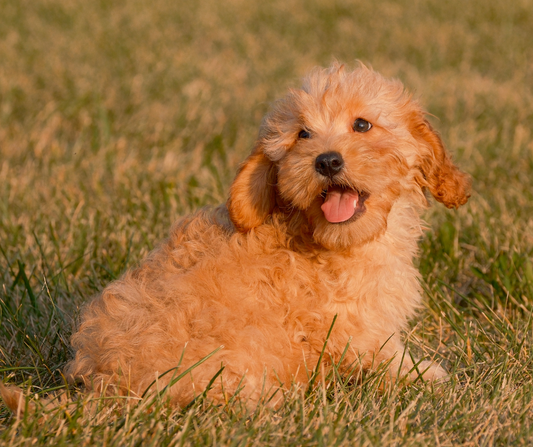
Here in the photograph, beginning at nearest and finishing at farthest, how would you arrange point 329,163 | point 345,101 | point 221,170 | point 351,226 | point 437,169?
point 329,163, point 351,226, point 345,101, point 437,169, point 221,170

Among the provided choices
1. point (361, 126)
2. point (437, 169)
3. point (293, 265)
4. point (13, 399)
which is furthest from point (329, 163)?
point (13, 399)

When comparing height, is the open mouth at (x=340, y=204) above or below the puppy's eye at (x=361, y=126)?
below

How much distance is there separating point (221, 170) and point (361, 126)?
366 centimetres

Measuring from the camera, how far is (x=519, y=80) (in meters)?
9.75

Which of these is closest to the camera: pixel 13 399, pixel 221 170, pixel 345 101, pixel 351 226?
pixel 13 399

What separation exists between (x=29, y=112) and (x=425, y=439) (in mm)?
Answer: 6646

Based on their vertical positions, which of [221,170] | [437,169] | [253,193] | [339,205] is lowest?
[221,170]

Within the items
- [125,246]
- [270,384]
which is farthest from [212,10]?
[270,384]

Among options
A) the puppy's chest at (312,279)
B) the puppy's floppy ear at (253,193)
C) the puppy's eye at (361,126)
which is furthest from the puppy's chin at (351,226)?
the puppy's eye at (361,126)

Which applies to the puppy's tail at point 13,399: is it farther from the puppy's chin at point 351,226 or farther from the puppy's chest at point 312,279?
the puppy's chin at point 351,226

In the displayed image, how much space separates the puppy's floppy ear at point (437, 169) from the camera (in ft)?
10.9

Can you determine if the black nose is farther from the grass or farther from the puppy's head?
the grass

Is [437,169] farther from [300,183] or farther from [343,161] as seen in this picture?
[300,183]

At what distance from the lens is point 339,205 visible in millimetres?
2977
